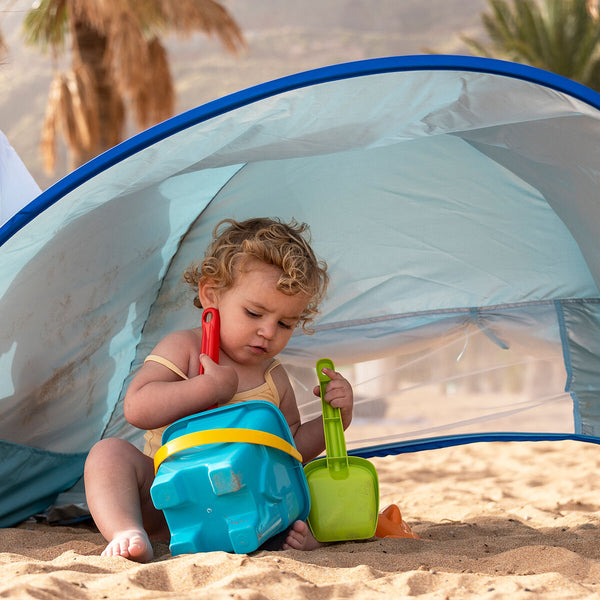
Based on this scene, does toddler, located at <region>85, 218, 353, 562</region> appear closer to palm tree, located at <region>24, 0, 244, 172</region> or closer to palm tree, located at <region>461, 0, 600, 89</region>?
palm tree, located at <region>24, 0, 244, 172</region>

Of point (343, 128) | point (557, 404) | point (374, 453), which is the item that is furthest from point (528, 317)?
point (343, 128)

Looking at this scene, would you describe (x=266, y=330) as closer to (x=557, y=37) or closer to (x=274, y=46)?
(x=557, y=37)

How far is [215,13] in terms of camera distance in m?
8.17

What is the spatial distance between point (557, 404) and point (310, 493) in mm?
1083

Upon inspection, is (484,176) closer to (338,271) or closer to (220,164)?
(338,271)

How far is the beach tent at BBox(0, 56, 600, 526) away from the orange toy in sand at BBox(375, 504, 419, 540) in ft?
1.74

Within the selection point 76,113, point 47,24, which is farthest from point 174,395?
point 47,24

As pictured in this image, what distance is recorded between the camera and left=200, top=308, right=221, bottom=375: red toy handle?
1846 millimetres

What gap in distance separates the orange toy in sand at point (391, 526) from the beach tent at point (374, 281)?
0.53 metres

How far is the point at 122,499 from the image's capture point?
1.63 metres

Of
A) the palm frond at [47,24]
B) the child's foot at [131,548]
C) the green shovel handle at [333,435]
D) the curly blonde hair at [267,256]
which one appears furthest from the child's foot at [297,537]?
the palm frond at [47,24]

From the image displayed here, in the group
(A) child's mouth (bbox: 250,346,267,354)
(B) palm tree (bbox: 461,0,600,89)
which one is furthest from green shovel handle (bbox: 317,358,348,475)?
(B) palm tree (bbox: 461,0,600,89)

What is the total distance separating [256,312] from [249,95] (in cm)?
51

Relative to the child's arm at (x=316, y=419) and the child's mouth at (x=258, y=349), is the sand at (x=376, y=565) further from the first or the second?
the child's mouth at (x=258, y=349)
